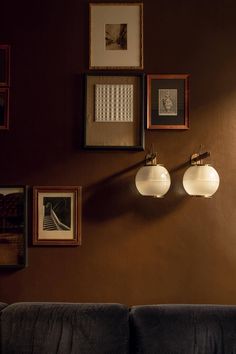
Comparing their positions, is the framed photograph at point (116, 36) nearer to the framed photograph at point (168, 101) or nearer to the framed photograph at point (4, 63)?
the framed photograph at point (168, 101)

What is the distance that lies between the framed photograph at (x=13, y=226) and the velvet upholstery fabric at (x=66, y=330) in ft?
1.34

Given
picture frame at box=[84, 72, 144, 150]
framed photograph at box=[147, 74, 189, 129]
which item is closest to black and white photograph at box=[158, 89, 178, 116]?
framed photograph at box=[147, 74, 189, 129]

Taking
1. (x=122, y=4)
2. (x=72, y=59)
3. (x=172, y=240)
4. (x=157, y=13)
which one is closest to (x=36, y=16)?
(x=72, y=59)

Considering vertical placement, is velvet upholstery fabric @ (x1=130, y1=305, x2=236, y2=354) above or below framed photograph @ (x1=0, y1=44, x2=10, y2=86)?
below

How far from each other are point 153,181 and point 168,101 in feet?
1.84

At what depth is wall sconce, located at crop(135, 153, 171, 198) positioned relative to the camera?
8.27 ft

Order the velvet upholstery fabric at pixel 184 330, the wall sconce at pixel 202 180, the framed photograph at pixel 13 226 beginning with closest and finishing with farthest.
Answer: the velvet upholstery fabric at pixel 184 330 → the wall sconce at pixel 202 180 → the framed photograph at pixel 13 226

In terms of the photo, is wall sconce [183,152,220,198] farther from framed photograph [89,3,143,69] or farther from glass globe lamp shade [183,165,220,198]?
framed photograph [89,3,143,69]

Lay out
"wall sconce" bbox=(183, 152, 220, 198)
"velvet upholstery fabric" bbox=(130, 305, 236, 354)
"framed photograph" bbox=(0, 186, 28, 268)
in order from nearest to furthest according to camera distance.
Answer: "velvet upholstery fabric" bbox=(130, 305, 236, 354) < "wall sconce" bbox=(183, 152, 220, 198) < "framed photograph" bbox=(0, 186, 28, 268)

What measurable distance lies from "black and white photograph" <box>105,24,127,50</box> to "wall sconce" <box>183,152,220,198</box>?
33.5 inches

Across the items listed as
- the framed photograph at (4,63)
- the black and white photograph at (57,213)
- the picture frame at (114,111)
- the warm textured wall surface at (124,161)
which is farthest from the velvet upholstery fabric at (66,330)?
the framed photograph at (4,63)

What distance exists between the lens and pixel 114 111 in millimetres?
2773

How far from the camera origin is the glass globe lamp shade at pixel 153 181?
2.52 metres

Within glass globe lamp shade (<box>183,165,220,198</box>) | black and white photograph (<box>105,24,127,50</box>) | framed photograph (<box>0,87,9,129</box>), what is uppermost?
black and white photograph (<box>105,24,127,50</box>)
